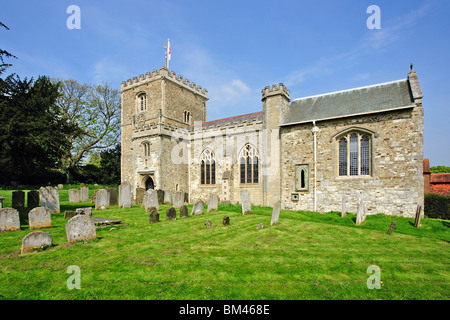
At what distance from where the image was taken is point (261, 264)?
5637mm

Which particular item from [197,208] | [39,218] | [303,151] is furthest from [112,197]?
[303,151]

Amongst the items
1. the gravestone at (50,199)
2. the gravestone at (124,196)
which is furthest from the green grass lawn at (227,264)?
the gravestone at (124,196)

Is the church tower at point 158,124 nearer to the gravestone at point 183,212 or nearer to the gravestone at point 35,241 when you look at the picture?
the gravestone at point 183,212

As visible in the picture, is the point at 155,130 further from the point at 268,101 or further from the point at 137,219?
the point at 137,219

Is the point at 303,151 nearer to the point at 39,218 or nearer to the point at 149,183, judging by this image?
the point at 149,183

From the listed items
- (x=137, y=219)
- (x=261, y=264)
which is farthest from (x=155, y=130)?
(x=261, y=264)

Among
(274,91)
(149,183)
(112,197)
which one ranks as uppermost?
(274,91)

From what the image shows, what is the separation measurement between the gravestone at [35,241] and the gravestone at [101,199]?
24.5 feet

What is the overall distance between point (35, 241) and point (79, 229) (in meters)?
1.07

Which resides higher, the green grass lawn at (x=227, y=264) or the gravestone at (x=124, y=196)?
the gravestone at (x=124, y=196)

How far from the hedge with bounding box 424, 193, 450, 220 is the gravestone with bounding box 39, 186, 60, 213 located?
21188 millimetres

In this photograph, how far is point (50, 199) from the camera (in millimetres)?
11828

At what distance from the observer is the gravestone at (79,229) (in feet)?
22.8
